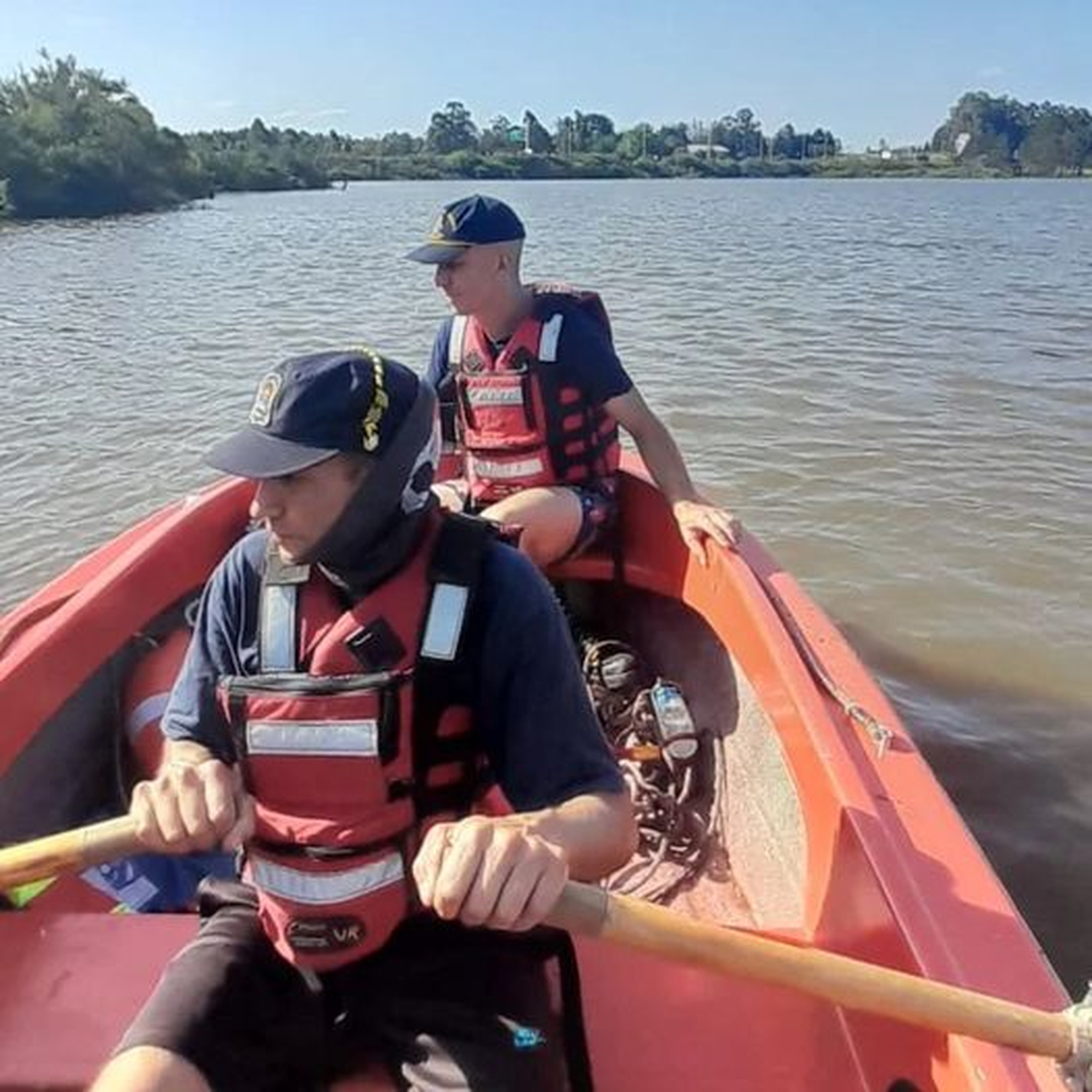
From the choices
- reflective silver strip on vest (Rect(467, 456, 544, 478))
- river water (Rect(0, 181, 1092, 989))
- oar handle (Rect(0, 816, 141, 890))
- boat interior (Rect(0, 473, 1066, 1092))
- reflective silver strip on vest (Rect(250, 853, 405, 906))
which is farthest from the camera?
river water (Rect(0, 181, 1092, 989))

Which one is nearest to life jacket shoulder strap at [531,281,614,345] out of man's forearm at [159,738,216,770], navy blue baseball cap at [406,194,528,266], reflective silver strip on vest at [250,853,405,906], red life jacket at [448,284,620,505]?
red life jacket at [448,284,620,505]

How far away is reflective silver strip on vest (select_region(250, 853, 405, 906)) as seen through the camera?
176 cm

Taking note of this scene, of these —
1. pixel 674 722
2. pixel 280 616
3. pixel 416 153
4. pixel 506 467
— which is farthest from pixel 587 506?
pixel 416 153

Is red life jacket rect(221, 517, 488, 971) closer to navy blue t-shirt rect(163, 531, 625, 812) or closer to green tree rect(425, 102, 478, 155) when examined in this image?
navy blue t-shirt rect(163, 531, 625, 812)

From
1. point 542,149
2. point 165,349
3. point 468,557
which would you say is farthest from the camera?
point 542,149

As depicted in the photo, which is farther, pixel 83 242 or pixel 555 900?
pixel 83 242

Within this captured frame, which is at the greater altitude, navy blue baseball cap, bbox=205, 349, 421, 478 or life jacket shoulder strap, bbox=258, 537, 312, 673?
navy blue baseball cap, bbox=205, 349, 421, 478

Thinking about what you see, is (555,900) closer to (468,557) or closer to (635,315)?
(468,557)

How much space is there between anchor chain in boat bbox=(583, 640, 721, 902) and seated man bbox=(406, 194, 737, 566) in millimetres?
432

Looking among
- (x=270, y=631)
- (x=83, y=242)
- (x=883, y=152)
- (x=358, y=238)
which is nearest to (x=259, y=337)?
(x=270, y=631)

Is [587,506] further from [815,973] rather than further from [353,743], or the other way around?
[815,973]

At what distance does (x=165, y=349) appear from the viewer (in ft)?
43.0

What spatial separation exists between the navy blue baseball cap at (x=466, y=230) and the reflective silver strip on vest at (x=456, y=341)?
0.31m

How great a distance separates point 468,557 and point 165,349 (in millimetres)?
12165
